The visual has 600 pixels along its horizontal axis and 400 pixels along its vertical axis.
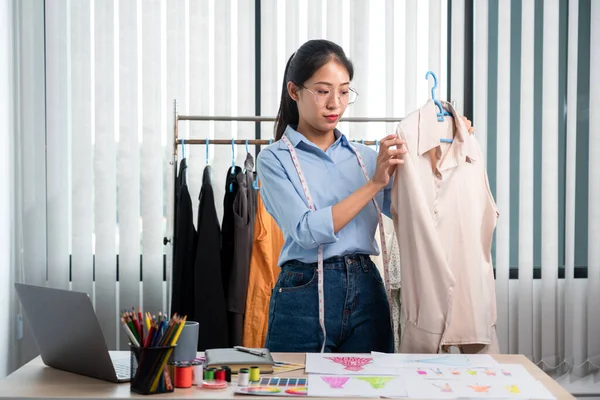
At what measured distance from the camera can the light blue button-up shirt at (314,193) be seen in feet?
6.00

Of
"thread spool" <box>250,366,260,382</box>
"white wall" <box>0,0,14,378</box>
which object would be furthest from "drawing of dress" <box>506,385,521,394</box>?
"white wall" <box>0,0,14,378</box>

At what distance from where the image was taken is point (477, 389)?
4.70 feet

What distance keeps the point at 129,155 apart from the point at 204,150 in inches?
15.6

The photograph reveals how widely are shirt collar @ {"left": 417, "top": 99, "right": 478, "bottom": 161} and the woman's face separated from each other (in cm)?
27

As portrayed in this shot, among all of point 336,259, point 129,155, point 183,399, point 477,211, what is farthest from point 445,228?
point 129,155

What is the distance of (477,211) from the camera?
2057mm

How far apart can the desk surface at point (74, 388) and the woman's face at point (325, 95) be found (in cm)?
66

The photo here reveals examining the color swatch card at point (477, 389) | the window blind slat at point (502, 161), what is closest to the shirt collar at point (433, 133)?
the color swatch card at point (477, 389)

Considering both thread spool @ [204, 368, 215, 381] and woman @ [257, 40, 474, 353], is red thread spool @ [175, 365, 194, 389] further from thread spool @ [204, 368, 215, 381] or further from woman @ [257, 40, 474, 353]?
woman @ [257, 40, 474, 353]

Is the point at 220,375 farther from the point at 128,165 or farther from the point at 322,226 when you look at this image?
the point at 128,165

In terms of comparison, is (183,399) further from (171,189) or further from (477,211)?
(171,189)

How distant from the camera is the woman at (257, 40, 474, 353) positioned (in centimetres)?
183

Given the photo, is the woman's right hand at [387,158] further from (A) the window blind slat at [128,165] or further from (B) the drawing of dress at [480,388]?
(A) the window blind slat at [128,165]

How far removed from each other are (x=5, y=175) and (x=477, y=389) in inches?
111
